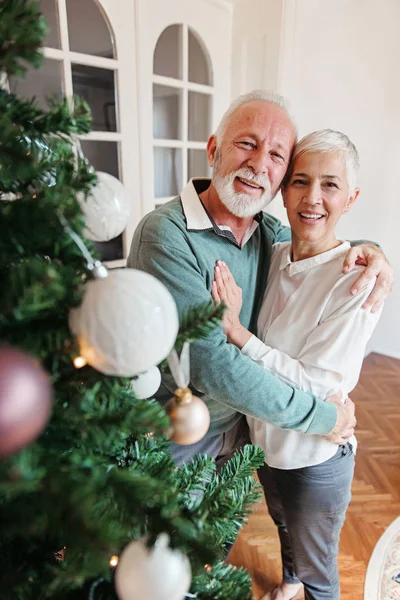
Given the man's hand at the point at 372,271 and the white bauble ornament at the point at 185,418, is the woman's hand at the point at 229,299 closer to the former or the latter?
the man's hand at the point at 372,271

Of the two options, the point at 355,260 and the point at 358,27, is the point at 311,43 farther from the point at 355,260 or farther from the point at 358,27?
the point at 355,260

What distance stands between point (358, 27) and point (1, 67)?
9.00ft

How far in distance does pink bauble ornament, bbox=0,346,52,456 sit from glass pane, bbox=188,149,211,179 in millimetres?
1974

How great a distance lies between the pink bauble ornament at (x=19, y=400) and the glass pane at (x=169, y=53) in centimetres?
183

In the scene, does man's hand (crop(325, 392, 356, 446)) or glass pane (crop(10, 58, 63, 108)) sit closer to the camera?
man's hand (crop(325, 392, 356, 446))

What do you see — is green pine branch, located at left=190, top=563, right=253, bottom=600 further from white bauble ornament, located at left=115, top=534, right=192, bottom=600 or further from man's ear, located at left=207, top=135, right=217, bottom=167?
man's ear, located at left=207, top=135, right=217, bottom=167

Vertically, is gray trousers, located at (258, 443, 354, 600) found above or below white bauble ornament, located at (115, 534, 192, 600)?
Result: below

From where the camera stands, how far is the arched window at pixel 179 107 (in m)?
1.82

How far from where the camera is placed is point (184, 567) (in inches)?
15.8

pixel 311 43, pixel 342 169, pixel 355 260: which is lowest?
pixel 355 260

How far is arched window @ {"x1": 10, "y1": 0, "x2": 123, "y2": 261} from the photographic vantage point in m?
1.40

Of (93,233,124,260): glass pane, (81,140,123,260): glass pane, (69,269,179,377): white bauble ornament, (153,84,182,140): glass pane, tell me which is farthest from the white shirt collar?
(153,84,182,140): glass pane

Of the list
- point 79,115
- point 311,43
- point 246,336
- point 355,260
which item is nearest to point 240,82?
point 311,43

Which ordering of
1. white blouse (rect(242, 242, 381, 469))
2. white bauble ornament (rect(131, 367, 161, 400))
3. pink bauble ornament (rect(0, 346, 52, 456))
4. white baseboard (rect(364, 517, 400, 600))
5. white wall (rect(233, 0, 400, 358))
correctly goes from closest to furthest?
pink bauble ornament (rect(0, 346, 52, 456))
white bauble ornament (rect(131, 367, 161, 400))
white blouse (rect(242, 242, 381, 469))
white baseboard (rect(364, 517, 400, 600))
white wall (rect(233, 0, 400, 358))
